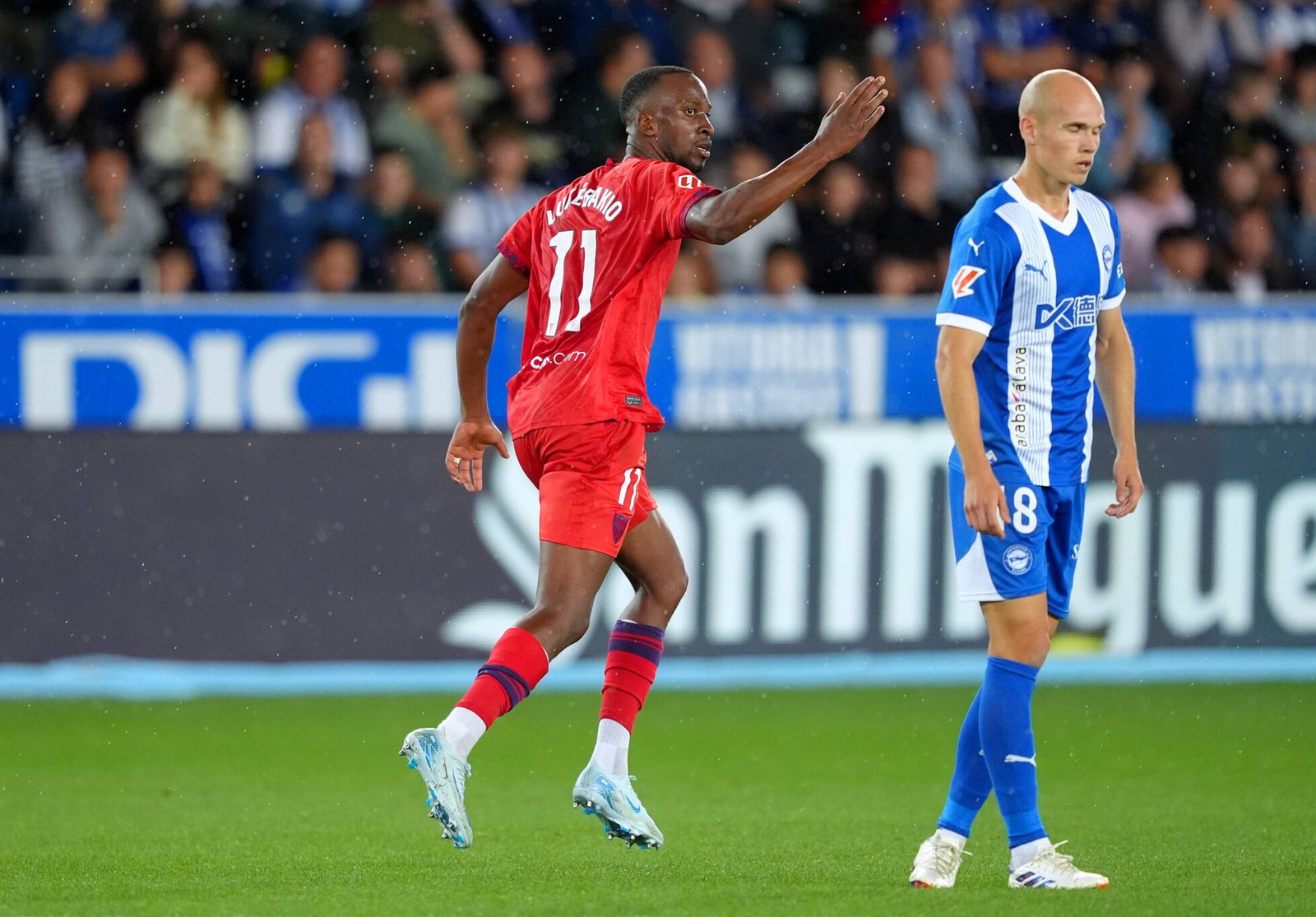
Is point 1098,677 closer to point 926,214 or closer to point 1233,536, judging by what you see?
point 1233,536

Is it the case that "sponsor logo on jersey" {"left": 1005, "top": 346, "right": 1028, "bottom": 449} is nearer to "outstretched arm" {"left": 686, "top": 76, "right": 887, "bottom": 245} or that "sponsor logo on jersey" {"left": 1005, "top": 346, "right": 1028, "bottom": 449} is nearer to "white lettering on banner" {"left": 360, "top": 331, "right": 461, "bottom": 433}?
"outstretched arm" {"left": 686, "top": 76, "right": 887, "bottom": 245}

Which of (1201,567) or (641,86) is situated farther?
(1201,567)

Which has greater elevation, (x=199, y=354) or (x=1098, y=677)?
(x=199, y=354)


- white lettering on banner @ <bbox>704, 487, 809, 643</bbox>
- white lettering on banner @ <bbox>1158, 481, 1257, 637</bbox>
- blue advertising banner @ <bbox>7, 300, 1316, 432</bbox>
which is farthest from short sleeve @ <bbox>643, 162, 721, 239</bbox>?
white lettering on banner @ <bbox>1158, 481, 1257, 637</bbox>

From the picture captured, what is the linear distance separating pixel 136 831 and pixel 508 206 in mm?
5308

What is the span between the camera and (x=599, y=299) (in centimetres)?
511

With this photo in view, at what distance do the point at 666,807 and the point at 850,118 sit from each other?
2.64 m

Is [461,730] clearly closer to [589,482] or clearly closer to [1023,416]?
[589,482]

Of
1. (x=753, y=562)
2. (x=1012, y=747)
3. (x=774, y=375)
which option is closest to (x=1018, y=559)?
(x=1012, y=747)

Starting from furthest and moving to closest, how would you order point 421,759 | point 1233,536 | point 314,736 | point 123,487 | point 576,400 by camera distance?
1. point 1233,536
2. point 123,487
3. point 314,736
4. point 576,400
5. point 421,759

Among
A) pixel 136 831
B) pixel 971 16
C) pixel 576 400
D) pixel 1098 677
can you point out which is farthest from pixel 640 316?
pixel 971 16

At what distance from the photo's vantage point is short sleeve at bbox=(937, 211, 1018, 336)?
4.74m

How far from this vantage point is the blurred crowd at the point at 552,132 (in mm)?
9969

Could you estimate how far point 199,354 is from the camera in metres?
8.67
